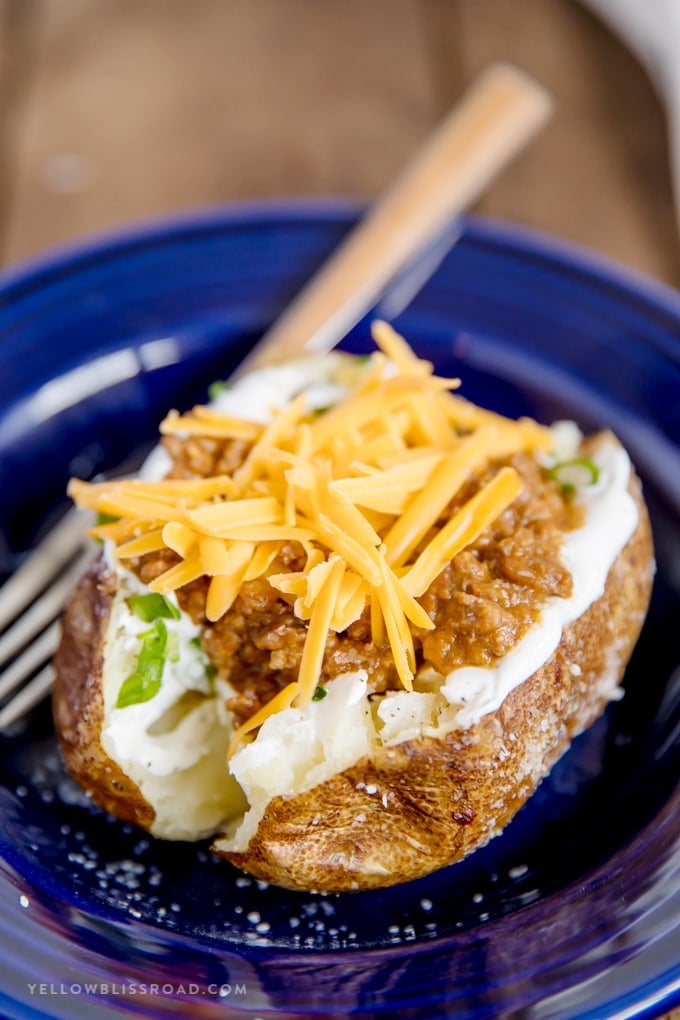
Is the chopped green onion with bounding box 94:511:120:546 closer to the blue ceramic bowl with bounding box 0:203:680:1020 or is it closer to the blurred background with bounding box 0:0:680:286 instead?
the blue ceramic bowl with bounding box 0:203:680:1020

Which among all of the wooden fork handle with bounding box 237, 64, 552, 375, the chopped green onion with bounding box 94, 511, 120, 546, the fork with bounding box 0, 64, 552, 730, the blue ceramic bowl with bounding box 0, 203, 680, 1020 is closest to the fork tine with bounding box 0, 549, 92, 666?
the fork with bounding box 0, 64, 552, 730

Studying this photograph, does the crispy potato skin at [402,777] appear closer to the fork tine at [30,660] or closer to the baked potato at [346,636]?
the baked potato at [346,636]

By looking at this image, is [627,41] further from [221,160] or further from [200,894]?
[200,894]

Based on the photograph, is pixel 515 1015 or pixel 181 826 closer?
pixel 515 1015

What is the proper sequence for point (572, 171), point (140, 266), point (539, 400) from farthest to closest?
point (572, 171)
point (140, 266)
point (539, 400)

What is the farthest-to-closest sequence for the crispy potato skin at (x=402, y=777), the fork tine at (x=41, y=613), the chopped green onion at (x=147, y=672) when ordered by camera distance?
1. the fork tine at (x=41, y=613)
2. the chopped green onion at (x=147, y=672)
3. the crispy potato skin at (x=402, y=777)

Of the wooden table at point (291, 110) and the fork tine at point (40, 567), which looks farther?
the wooden table at point (291, 110)

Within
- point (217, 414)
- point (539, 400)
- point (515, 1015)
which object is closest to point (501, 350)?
point (539, 400)

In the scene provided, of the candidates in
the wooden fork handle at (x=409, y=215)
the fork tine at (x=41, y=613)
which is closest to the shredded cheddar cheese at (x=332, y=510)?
the fork tine at (x=41, y=613)

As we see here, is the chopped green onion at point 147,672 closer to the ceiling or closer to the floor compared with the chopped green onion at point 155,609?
closer to the floor
